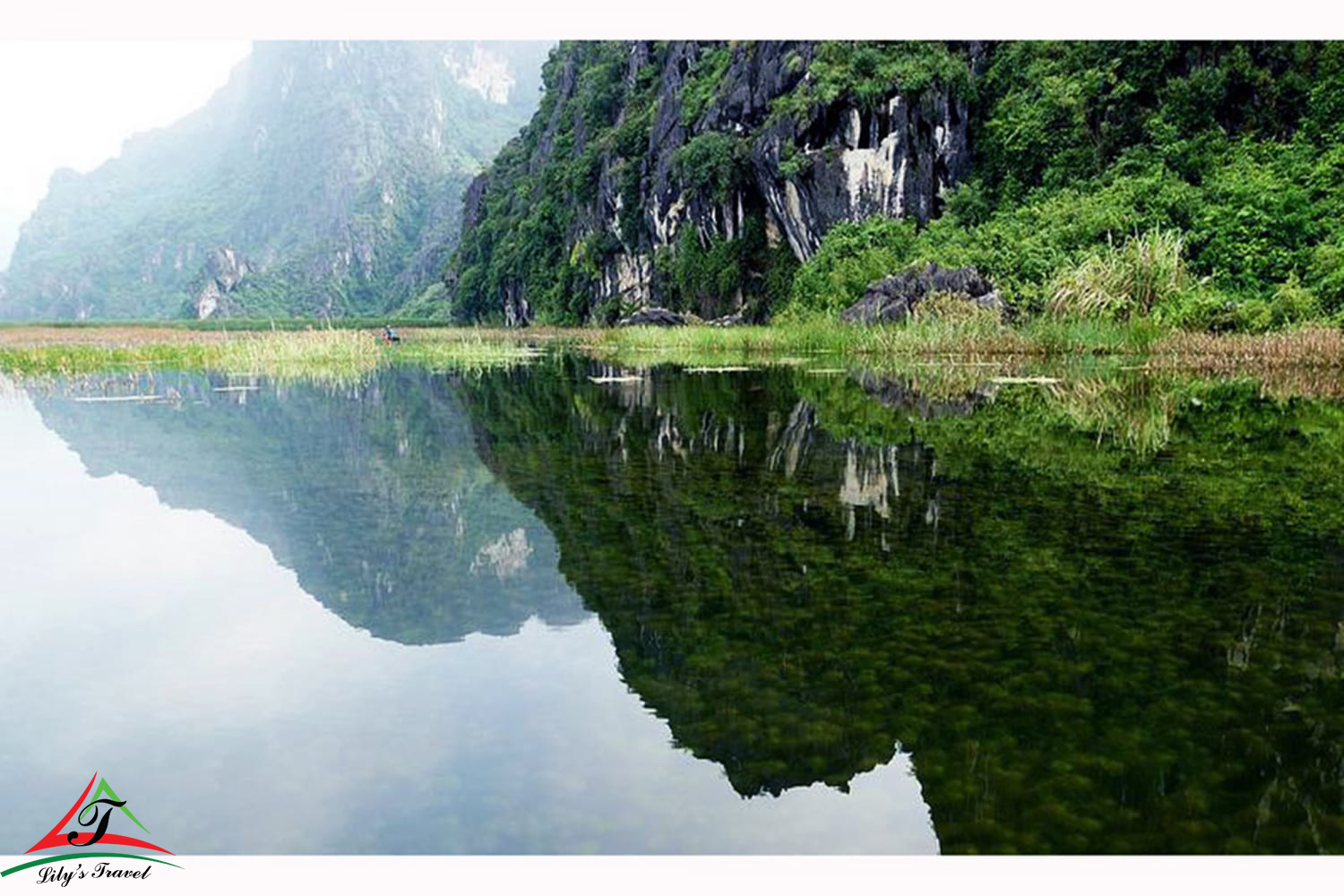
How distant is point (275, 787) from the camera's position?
4.23 m

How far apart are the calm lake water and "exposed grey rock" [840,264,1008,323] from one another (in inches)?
785

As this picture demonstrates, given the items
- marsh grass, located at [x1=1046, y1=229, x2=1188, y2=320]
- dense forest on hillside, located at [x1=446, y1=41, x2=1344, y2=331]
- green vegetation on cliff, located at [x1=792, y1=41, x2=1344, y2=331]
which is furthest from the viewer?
dense forest on hillside, located at [x1=446, y1=41, x2=1344, y2=331]

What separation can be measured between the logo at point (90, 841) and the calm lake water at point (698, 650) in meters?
0.08

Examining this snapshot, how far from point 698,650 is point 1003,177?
42683mm

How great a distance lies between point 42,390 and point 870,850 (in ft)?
87.1

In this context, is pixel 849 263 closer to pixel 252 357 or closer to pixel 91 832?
pixel 252 357

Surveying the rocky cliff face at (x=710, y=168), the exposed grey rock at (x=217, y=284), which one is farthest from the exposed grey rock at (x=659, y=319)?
the exposed grey rock at (x=217, y=284)

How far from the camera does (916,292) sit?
32906mm

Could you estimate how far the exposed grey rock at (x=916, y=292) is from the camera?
3167 cm

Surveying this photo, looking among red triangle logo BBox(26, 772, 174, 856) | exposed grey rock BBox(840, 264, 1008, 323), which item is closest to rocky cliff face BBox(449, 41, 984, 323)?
exposed grey rock BBox(840, 264, 1008, 323)

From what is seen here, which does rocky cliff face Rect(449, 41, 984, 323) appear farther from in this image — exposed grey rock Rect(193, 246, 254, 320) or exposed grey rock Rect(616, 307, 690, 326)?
exposed grey rock Rect(193, 246, 254, 320)

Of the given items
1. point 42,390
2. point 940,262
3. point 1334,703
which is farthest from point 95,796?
point 940,262

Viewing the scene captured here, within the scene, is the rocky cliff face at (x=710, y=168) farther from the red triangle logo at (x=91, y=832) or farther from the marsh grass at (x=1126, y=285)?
the red triangle logo at (x=91, y=832)

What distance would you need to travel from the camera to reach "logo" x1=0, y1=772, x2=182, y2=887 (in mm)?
3854
